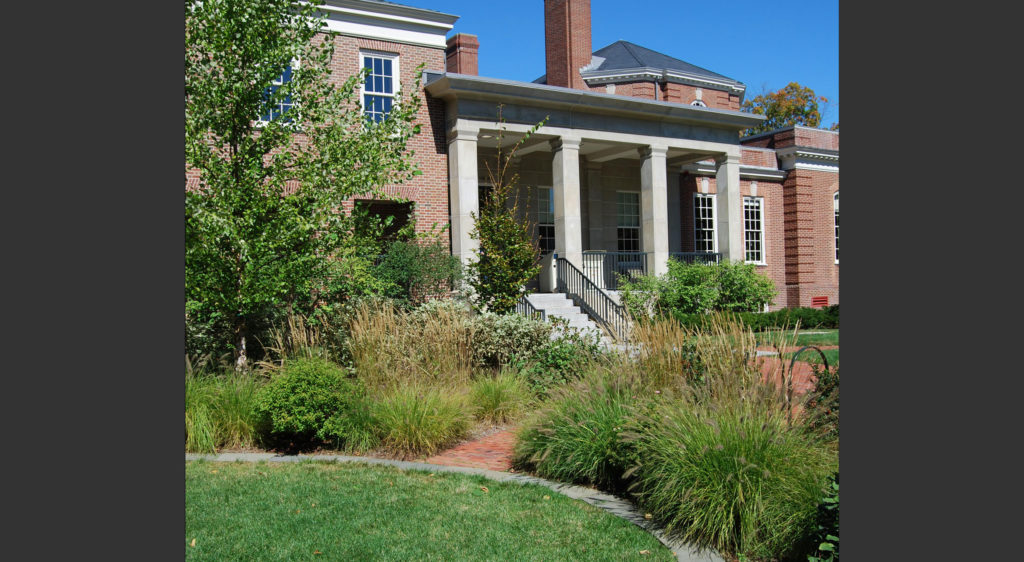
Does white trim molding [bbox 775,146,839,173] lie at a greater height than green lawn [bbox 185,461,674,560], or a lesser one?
greater

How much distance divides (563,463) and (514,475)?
58 centimetres

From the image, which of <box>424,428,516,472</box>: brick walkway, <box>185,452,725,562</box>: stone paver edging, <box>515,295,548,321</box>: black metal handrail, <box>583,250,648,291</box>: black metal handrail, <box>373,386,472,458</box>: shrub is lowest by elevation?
<box>424,428,516,472</box>: brick walkway

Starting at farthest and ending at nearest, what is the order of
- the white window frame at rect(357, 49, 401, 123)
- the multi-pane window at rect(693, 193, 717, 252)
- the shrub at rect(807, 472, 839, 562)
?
the multi-pane window at rect(693, 193, 717, 252), the white window frame at rect(357, 49, 401, 123), the shrub at rect(807, 472, 839, 562)

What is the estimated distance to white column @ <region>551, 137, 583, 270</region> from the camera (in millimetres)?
20781

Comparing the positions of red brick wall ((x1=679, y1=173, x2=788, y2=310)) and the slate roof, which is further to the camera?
the slate roof

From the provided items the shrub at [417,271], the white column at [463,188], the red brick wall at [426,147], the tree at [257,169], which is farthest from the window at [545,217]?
the tree at [257,169]

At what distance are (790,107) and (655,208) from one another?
31.4m

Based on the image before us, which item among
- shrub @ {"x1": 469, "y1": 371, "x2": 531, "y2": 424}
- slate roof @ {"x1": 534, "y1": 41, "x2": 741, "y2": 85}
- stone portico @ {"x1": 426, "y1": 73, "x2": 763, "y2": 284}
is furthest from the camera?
slate roof @ {"x1": 534, "y1": 41, "x2": 741, "y2": 85}

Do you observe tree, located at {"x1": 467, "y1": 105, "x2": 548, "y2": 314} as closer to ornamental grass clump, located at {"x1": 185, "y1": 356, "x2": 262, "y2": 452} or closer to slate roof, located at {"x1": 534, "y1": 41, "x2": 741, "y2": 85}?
ornamental grass clump, located at {"x1": 185, "y1": 356, "x2": 262, "y2": 452}

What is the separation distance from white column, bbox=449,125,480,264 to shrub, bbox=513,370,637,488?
38.1ft

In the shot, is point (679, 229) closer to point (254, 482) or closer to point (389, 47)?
point (389, 47)

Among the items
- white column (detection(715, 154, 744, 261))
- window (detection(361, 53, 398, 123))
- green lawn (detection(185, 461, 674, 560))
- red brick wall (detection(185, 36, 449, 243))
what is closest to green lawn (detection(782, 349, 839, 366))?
green lawn (detection(185, 461, 674, 560))

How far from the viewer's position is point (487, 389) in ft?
31.6

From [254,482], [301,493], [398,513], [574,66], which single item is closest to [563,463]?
[398,513]
